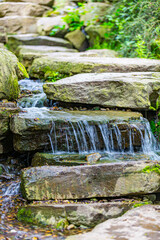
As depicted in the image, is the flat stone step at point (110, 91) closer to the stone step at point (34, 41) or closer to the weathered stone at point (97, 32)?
the stone step at point (34, 41)

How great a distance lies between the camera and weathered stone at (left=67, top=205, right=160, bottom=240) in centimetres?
312

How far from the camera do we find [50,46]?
11086 millimetres

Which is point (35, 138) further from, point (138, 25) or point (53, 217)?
point (138, 25)

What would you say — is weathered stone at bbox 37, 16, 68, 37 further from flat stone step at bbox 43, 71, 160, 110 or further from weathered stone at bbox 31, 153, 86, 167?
weathered stone at bbox 31, 153, 86, 167

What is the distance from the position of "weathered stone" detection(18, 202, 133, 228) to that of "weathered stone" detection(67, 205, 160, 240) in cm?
28

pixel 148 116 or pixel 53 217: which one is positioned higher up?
pixel 148 116

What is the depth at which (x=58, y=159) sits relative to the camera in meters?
4.84

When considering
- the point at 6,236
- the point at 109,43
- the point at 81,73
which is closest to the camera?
the point at 6,236

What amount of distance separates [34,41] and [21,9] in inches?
98.0

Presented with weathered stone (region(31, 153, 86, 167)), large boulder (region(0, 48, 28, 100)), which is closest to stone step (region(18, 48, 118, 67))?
large boulder (region(0, 48, 28, 100))

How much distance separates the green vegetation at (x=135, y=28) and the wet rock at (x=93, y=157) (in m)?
5.20

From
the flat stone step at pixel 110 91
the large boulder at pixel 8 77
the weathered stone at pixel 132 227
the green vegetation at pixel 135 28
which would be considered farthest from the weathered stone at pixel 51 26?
the weathered stone at pixel 132 227

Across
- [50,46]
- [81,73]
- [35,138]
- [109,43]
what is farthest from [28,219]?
[109,43]

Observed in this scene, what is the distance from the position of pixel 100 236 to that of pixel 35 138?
2361mm
